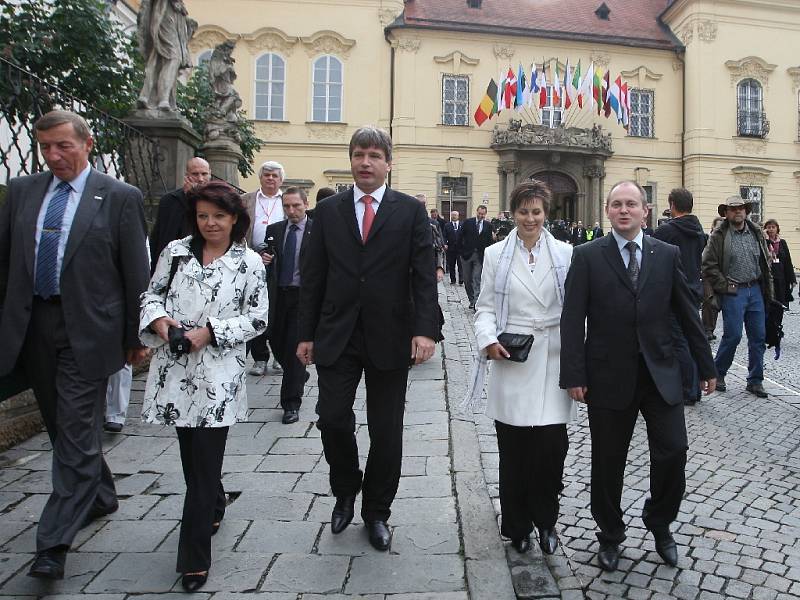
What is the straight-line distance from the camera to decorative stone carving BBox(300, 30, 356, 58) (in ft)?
88.8

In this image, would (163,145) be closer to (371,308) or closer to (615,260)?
(371,308)

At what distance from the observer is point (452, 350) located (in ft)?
28.1

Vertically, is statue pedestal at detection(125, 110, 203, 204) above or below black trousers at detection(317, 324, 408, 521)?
above

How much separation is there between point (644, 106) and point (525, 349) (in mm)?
29232

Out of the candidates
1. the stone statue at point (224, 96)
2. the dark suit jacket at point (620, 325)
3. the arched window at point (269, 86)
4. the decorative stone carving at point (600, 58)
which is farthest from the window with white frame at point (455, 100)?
the dark suit jacket at point (620, 325)

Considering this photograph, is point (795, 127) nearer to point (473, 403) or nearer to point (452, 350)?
point (452, 350)

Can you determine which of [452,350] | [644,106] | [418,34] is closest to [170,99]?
[452,350]

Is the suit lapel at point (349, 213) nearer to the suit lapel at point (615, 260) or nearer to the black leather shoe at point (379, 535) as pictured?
the suit lapel at point (615, 260)

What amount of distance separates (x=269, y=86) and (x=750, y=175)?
66.0ft

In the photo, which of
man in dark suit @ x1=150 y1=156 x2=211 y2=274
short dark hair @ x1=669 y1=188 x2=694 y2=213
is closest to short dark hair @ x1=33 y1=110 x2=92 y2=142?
man in dark suit @ x1=150 y1=156 x2=211 y2=274

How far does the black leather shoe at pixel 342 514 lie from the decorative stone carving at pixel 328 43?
26.0 metres

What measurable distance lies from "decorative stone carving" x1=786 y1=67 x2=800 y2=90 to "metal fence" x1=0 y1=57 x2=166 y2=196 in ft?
97.8

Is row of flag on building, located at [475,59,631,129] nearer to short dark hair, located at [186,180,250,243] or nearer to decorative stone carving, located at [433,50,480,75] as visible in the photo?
decorative stone carving, located at [433,50,480,75]

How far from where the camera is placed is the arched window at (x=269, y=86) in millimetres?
27078
